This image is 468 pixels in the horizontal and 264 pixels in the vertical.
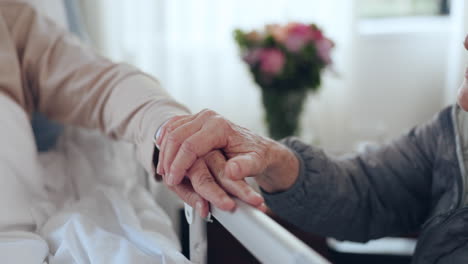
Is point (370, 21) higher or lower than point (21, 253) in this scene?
higher

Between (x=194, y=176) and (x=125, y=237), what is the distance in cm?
17

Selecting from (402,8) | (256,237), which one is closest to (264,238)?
(256,237)

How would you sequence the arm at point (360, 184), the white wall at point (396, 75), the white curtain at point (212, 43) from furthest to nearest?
the white wall at point (396, 75), the white curtain at point (212, 43), the arm at point (360, 184)

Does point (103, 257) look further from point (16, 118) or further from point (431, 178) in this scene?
point (431, 178)

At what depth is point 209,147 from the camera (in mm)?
617

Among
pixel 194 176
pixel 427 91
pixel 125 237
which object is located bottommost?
pixel 427 91

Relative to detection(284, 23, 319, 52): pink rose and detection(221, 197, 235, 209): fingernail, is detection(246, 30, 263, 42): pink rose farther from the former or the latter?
detection(221, 197, 235, 209): fingernail

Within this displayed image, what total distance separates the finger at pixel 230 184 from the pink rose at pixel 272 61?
0.84 m

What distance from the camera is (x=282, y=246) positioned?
A: 403 mm

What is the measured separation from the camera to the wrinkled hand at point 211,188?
1.73 feet

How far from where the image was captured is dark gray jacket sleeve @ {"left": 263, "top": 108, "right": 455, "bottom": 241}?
79 cm

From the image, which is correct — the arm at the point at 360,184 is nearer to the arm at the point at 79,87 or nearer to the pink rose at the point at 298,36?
the arm at the point at 79,87

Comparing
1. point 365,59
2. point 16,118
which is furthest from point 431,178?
point 365,59

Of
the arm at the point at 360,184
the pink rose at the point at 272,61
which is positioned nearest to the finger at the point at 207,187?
the arm at the point at 360,184
